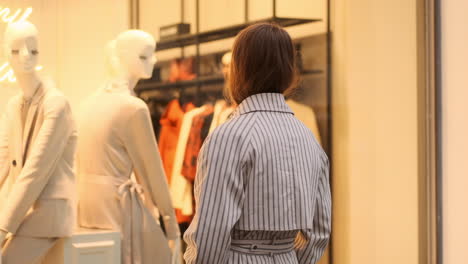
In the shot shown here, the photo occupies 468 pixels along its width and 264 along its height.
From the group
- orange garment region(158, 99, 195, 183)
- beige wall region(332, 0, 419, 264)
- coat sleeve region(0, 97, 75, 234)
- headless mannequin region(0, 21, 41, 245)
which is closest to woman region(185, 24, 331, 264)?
coat sleeve region(0, 97, 75, 234)

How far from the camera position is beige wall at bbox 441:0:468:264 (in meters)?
4.53

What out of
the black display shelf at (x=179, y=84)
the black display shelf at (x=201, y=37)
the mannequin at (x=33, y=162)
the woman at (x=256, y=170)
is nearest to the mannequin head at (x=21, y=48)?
the mannequin at (x=33, y=162)

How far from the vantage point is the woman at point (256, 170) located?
6.29 ft

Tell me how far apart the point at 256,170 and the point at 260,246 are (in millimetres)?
179

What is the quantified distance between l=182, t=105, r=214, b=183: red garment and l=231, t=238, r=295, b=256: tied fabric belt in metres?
3.03

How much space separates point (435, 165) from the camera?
468cm

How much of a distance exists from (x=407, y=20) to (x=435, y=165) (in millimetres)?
795

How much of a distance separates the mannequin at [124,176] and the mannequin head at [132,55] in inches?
3.3

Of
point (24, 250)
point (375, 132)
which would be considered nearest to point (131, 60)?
point (24, 250)

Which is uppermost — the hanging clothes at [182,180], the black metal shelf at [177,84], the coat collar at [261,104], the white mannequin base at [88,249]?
the black metal shelf at [177,84]

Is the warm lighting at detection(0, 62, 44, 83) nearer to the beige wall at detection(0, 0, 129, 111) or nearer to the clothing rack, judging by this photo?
the beige wall at detection(0, 0, 129, 111)

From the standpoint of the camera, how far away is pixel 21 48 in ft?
10.5

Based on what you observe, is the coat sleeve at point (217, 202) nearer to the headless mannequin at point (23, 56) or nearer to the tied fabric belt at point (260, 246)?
the tied fabric belt at point (260, 246)

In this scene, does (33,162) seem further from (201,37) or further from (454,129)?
(454,129)
